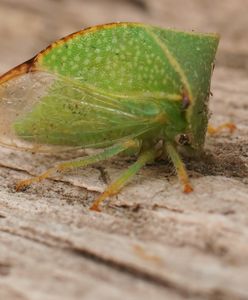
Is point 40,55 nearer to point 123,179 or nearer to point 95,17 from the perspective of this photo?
point 123,179

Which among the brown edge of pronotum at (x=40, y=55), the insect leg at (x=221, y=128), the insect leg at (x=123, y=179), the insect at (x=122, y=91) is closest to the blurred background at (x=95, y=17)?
the insect leg at (x=221, y=128)

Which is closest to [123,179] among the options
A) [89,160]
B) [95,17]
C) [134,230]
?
[89,160]

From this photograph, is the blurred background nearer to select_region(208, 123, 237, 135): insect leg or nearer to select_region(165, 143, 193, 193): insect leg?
select_region(208, 123, 237, 135): insect leg

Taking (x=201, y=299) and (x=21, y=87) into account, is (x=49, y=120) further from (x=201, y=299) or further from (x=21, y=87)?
(x=201, y=299)

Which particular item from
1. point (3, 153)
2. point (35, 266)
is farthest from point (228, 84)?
point (35, 266)

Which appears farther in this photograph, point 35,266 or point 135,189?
point 135,189
